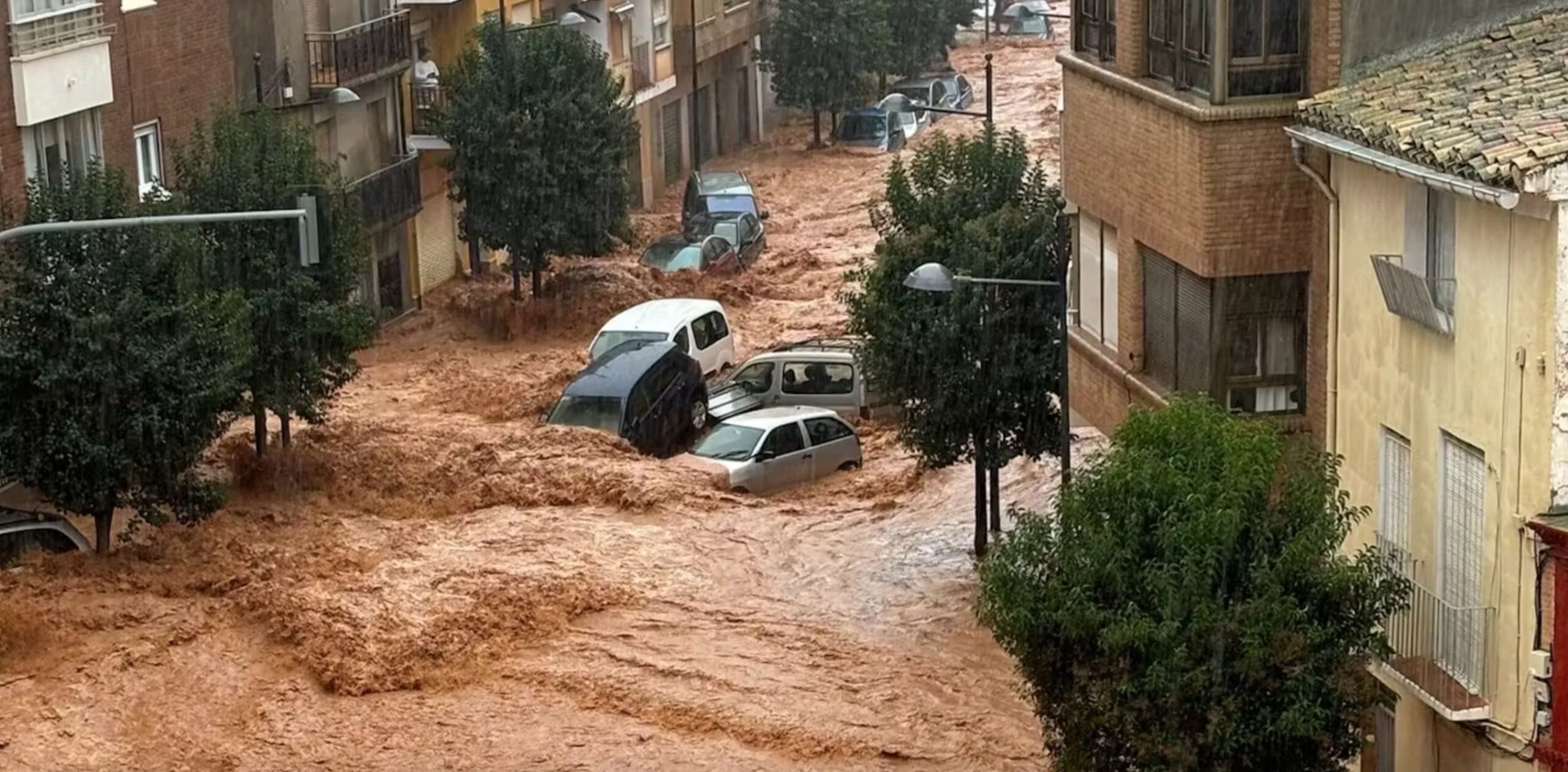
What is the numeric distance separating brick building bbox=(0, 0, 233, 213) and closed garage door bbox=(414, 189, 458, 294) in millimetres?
8040

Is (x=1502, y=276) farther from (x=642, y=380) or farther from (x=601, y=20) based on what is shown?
(x=601, y=20)

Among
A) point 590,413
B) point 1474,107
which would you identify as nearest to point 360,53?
point 590,413

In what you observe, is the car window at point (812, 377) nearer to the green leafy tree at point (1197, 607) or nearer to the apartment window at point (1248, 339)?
the apartment window at point (1248, 339)

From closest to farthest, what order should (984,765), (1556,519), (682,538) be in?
1. (1556,519)
2. (984,765)
3. (682,538)

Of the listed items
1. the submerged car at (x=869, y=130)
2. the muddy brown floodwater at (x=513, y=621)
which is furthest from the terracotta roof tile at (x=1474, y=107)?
the submerged car at (x=869, y=130)

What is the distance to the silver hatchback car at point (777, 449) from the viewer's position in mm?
29891

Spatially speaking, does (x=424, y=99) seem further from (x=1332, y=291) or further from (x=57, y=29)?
(x=1332, y=291)

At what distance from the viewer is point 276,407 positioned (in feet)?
97.6

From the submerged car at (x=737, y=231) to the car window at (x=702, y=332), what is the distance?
8.02 meters

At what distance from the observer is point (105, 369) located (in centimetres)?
2466

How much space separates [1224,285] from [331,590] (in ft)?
34.0

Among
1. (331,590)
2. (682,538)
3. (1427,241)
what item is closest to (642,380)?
(682,538)

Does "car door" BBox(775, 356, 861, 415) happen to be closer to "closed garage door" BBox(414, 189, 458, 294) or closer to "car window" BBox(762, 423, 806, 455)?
"car window" BBox(762, 423, 806, 455)

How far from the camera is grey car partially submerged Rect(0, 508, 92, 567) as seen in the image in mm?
24297
